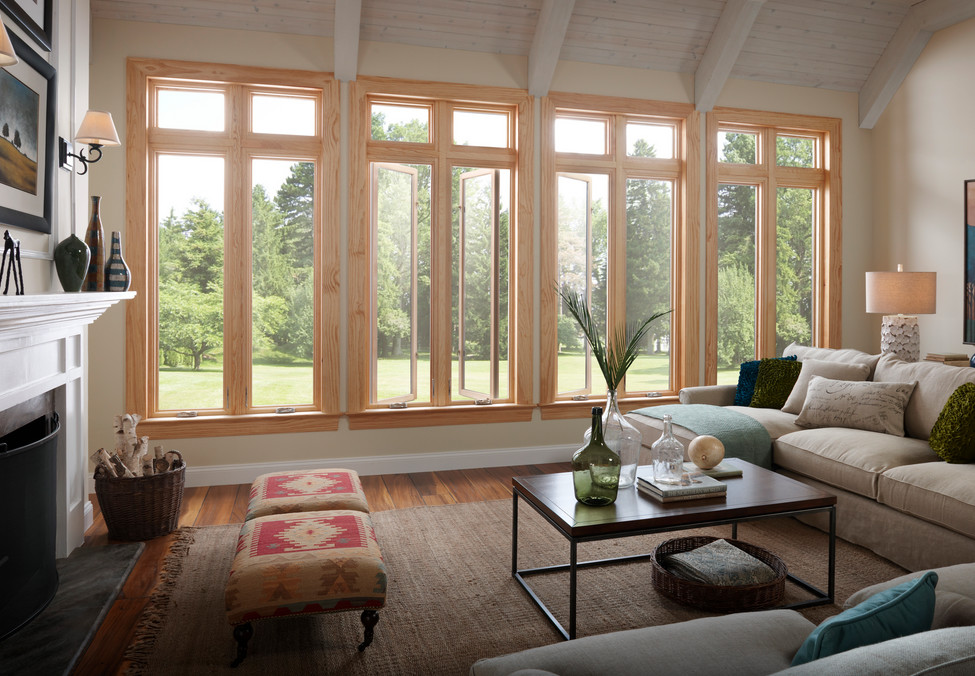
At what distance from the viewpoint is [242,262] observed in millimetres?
4477

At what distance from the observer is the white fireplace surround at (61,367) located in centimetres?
226

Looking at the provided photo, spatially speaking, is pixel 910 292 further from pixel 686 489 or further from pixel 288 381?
pixel 288 381

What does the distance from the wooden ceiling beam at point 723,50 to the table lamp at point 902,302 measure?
5.63 feet

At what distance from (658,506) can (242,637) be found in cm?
148

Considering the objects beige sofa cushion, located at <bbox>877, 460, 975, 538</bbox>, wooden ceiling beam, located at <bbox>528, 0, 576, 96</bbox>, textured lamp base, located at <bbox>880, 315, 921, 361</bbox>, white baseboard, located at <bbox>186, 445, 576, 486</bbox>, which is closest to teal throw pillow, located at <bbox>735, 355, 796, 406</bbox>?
textured lamp base, located at <bbox>880, 315, 921, 361</bbox>

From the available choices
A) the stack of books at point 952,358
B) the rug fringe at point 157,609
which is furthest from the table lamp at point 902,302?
the rug fringe at point 157,609

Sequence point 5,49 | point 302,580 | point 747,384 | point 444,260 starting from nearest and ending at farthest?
point 5,49, point 302,580, point 747,384, point 444,260

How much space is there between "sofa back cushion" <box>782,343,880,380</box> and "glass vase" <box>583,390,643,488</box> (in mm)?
2032

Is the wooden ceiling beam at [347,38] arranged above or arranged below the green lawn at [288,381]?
above

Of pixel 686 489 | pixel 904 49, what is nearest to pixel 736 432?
pixel 686 489

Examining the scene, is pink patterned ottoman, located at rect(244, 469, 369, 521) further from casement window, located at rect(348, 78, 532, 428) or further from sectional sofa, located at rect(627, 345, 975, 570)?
sectional sofa, located at rect(627, 345, 975, 570)

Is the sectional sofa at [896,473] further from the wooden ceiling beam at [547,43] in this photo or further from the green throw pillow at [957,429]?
the wooden ceiling beam at [547,43]

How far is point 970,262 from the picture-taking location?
16.1 feet

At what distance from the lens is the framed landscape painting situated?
4879 millimetres
